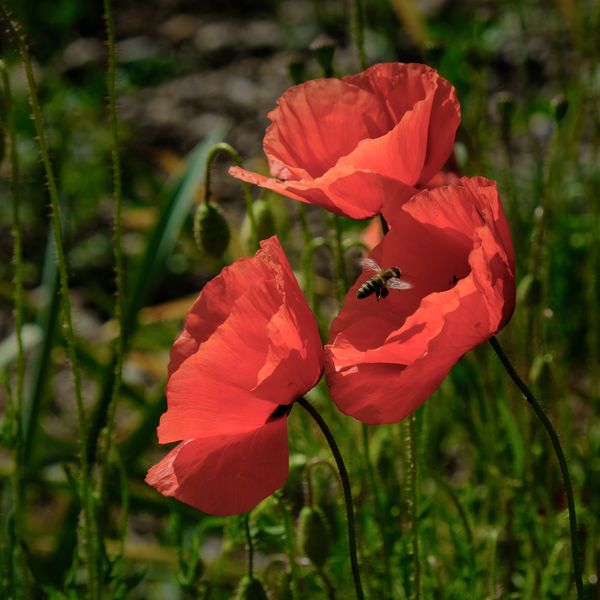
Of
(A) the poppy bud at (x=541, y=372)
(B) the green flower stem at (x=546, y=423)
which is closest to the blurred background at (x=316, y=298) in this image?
(A) the poppy bud at (x=541, y=372)

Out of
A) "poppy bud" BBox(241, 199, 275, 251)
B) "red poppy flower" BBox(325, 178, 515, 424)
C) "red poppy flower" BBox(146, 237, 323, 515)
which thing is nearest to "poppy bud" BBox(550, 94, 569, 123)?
"poppy bud" BBox(241, 199, 275, 251)

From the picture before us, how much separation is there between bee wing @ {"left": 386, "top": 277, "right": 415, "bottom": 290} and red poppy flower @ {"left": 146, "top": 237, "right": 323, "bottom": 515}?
0.07 m

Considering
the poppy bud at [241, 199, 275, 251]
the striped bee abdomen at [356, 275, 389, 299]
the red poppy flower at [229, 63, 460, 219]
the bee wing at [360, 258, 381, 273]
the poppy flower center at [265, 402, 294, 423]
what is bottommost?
the poppy flower center at [265, 402, 294, 423]

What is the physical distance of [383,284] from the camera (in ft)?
3.10

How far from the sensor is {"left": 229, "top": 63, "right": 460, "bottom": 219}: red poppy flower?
0.99 metres

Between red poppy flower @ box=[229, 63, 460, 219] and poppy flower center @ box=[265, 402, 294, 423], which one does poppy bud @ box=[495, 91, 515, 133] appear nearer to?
red poppy flower @ box=[229, 63, 460, 219]

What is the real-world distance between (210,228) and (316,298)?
0.25 metres

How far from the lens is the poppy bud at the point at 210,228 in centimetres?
138

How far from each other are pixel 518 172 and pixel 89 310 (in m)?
1.18

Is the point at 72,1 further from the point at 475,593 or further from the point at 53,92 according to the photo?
the point at 475,593

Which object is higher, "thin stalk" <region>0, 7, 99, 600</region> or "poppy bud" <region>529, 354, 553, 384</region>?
"thin stalk" <region>0, 7, 99, 600</region>

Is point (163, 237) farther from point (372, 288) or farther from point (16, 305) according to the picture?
point (372, 288)

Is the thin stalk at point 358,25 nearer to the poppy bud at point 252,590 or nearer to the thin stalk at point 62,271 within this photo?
the thin stalk at point 62,271

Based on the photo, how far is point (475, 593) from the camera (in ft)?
4.68
